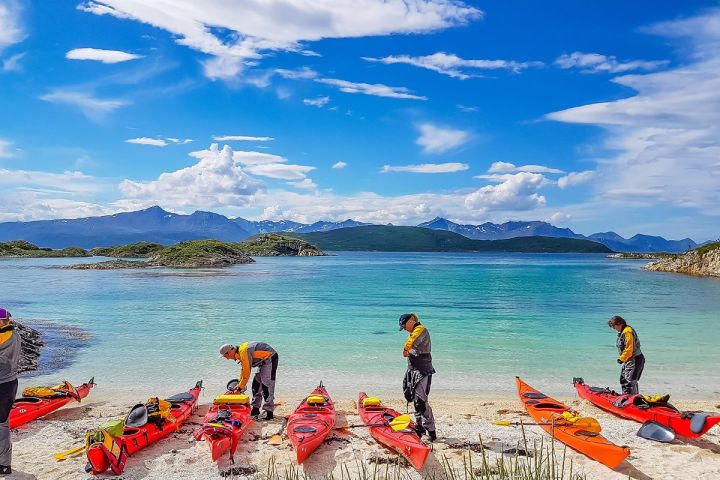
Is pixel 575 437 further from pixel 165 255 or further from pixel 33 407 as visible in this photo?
pixel 165 255

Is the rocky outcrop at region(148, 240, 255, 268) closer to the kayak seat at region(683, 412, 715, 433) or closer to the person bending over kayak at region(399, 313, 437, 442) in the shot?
the person bending over kayak at region(399, 313, 437, 442)

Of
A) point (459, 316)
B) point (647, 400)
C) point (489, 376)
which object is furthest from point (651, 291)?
point (647, 400)

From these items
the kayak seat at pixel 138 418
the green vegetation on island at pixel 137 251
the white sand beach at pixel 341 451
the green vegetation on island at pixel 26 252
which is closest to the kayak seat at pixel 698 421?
the white sand beach at pixel 341 451

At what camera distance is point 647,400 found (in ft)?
42.6

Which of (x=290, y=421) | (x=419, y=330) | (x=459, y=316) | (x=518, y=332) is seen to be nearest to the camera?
(x=419, y=330)

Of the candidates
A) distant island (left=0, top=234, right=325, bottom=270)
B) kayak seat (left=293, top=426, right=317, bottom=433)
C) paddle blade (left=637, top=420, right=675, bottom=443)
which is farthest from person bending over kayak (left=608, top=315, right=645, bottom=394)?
distant island (left=0, top=234, right=325, bottom=270)

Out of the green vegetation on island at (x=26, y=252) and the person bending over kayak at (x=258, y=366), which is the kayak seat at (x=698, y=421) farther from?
the green vegetation on island at (x=26, y=252)

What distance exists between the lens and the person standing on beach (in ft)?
30.8

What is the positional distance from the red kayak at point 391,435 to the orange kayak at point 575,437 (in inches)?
105

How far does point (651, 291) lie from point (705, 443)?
56174mm

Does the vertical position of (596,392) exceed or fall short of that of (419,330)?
it falls short

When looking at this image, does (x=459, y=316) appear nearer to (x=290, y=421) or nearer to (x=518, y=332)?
(x=518, y=332)

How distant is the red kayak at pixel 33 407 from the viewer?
40.9 feet

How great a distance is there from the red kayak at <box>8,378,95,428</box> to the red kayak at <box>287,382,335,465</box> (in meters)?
7.15
